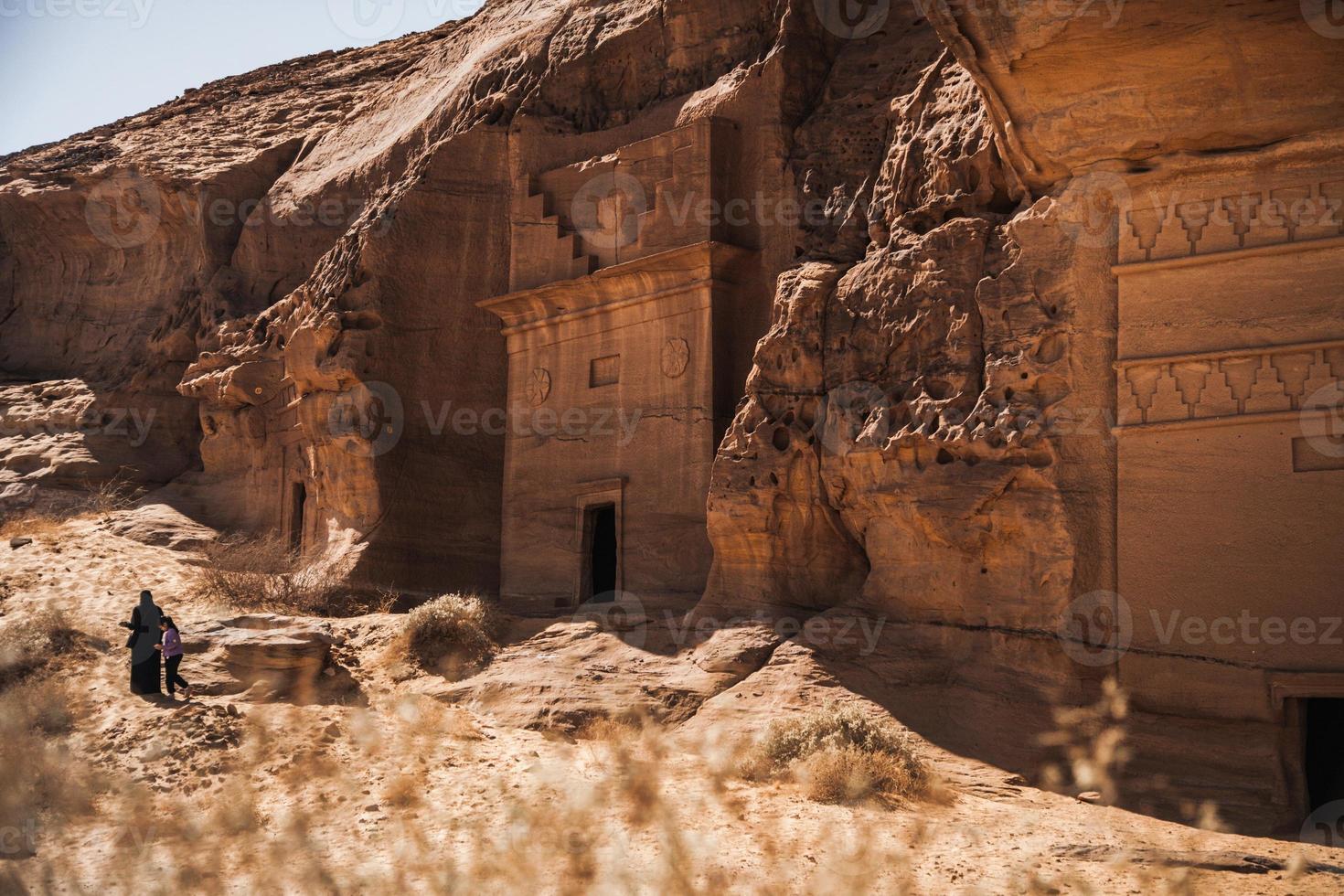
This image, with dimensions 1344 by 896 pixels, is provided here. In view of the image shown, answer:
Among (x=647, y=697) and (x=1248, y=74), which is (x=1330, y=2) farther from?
(x=647, y=697)

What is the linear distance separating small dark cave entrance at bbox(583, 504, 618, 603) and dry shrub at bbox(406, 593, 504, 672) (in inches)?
64.4

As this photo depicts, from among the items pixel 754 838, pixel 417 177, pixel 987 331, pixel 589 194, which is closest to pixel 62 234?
pixel 417 177

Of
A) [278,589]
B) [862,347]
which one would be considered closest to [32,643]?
[278,589]

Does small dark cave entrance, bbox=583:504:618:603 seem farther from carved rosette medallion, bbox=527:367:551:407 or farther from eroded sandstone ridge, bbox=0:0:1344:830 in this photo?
carved rosette medallion, bbox=527:367:551:407

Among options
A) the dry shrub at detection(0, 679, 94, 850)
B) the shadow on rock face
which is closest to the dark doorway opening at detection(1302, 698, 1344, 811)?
the shadow on rock face

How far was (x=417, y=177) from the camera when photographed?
22.3 meters

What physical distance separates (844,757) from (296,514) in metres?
13.5

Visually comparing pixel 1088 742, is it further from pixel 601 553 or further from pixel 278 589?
pixel 278 589

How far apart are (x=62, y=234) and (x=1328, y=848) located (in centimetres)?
2643

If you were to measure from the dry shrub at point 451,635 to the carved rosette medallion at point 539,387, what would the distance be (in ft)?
10.9

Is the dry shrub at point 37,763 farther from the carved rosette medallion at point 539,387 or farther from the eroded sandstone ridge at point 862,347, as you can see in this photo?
the carved rosette medallion at point 539,387

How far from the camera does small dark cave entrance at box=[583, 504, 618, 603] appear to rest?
1977 centimetres

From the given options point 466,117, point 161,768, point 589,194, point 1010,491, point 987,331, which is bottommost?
point 161,768

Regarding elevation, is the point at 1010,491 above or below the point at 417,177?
below
